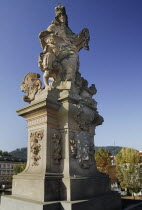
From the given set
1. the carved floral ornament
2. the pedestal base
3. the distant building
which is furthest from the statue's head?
the distant building

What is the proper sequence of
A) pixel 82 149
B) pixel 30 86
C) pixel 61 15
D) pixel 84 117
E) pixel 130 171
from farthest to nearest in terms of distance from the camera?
1. pixel 130 171
2. pixel 61 15
3. pixel 30 86
4. pixel 84 117
5. pixel 82 149

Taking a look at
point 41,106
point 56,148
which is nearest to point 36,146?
point 56,148

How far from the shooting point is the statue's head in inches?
367

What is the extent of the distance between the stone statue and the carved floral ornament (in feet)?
7.88

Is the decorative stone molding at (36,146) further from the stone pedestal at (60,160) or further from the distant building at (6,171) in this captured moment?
the distant building at (6,171)

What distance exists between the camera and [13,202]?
598 cm

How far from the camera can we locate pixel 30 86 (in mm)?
8148

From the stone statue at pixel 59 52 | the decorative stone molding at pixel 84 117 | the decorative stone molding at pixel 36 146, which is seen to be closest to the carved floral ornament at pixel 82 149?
the decorative stone molding at pixel 84 117

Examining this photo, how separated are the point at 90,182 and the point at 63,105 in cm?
283

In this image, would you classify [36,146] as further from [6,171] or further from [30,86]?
[6,171]

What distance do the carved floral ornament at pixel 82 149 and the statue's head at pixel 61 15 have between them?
18.3 ft

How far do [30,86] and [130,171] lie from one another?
27021 mm

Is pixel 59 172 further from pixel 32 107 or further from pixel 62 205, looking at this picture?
pixel 32 107

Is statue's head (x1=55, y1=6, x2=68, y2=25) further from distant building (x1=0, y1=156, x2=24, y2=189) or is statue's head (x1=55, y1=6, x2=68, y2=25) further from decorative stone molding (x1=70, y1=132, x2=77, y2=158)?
distant building (x1=0, y1=156, x2=24, y2=189)
